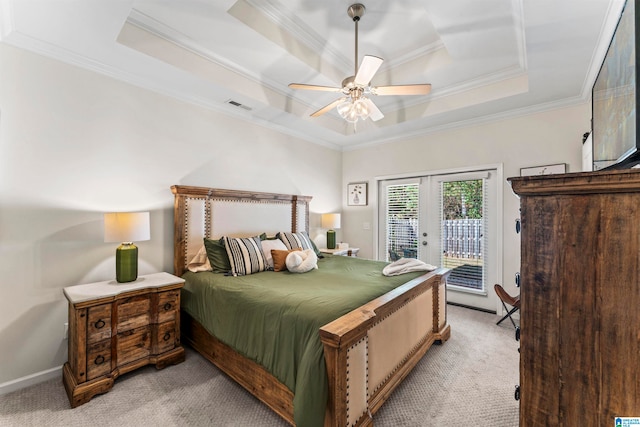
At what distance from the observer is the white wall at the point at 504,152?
3.11 m

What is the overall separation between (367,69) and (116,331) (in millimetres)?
2758

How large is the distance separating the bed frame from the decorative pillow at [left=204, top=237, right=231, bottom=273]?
240 mm

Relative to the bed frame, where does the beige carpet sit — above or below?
below

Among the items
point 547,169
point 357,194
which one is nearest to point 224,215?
point 357,194

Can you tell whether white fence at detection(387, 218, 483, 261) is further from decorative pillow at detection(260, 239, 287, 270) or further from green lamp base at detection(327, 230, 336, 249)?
decorative pillow at detection(260, 239, 287, 270)

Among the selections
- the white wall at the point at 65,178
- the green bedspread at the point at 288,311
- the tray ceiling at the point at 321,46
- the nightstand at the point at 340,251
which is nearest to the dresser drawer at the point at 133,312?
the green bedspread at the point at 288,311

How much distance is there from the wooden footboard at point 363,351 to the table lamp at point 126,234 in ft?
2.34

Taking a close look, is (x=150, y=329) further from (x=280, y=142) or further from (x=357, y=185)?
(x=357, y=185)

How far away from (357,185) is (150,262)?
3446 mm

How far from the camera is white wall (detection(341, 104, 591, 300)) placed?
10.2 feet

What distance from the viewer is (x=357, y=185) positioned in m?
5.01

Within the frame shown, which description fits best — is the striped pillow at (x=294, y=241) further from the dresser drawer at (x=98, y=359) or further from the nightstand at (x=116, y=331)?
the dresser drawer at (x=98, y=359)

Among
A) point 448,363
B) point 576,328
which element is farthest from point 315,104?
point 576,328

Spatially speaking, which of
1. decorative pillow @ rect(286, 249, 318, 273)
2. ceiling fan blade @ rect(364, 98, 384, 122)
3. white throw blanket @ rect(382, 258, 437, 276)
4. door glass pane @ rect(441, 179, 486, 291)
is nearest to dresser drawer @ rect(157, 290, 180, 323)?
decorative pillow @ rect(286, 249, 318, 273)
